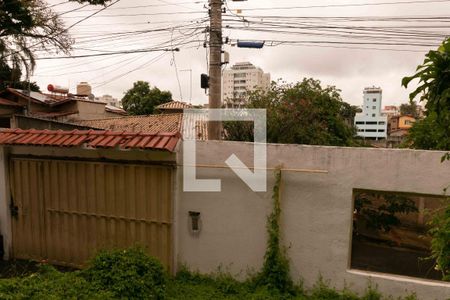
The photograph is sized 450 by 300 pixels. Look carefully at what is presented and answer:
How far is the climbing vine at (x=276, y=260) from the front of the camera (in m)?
5.21

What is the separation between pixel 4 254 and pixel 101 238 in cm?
219

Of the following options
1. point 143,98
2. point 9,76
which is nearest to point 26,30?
point 9,76

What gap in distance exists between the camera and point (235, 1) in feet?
28.2

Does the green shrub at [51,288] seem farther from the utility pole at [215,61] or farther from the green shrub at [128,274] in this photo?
the utility pole at [215,61]

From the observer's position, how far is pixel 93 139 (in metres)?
5.52

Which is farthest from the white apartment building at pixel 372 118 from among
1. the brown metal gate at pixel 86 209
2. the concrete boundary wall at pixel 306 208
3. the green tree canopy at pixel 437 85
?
the green tree canopy at pixel 437 85

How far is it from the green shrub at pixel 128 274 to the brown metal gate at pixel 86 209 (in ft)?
2.60

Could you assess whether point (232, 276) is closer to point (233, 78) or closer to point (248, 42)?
point (248, 42)

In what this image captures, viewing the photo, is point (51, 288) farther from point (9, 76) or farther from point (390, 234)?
point (9, 76)

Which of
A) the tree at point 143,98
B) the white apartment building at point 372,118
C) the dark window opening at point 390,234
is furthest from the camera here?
the white apartment building at point 372,118

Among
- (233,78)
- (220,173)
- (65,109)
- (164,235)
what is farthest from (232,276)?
(233,78)

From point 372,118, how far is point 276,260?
73.2 metres

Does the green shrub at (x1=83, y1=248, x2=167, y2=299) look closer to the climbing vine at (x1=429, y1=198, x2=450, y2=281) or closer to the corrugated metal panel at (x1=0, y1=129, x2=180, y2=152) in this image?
the corrugated metal panel at (x1=0, y1=129, x2=180, y2=152)

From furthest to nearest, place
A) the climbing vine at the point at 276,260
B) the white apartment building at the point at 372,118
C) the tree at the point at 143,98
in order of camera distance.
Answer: the white apartment building at the point at 372,118
the tree at the point at 143,98
the climbing vine at the point at 276,260
